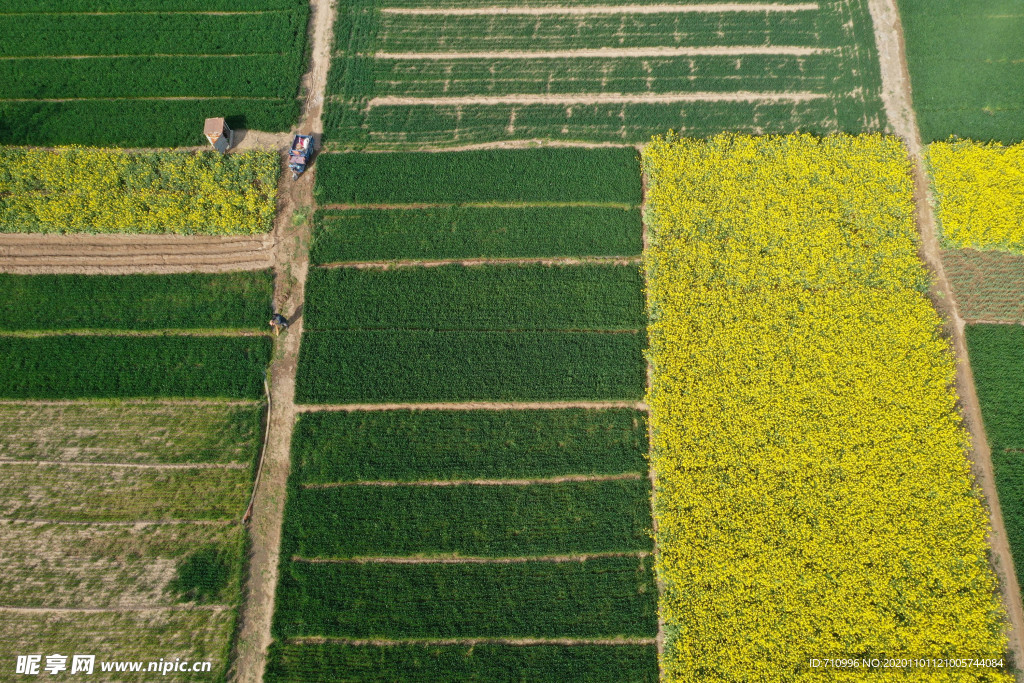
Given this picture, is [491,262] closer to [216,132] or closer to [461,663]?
[216,132]

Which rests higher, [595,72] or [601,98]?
[595,72]

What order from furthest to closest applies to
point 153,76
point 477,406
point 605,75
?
1. point 605,75
2. point 153,76
3. point 477,406

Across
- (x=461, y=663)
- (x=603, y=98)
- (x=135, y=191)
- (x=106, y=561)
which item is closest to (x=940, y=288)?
(x=603, y=98)

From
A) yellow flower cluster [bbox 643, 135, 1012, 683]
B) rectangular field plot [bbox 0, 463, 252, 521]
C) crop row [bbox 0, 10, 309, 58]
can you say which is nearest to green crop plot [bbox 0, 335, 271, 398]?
rectangular field plot [bbox 0, 463, 252, 521]

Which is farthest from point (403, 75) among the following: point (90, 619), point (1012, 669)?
point (1012, 669)

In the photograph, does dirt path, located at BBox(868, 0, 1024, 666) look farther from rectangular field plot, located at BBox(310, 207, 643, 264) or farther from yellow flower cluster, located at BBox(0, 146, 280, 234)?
yellow flower cluster, located at BBox(0, 146, 280, 234)

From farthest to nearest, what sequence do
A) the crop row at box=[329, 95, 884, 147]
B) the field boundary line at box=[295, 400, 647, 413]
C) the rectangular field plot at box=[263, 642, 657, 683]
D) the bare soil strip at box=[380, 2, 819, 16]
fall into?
the bare soil strip at box=[380, 2, 819, 16], the crop row at box=[329, 95, 884, 147], the field boundary line at box=[295, 400, 647, 413], the rectangular field plot at box=[263, 642, 657, 683]

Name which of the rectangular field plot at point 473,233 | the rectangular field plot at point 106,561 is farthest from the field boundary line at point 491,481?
the rectangular field plot at point 473,233

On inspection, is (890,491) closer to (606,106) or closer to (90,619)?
(606,106)
